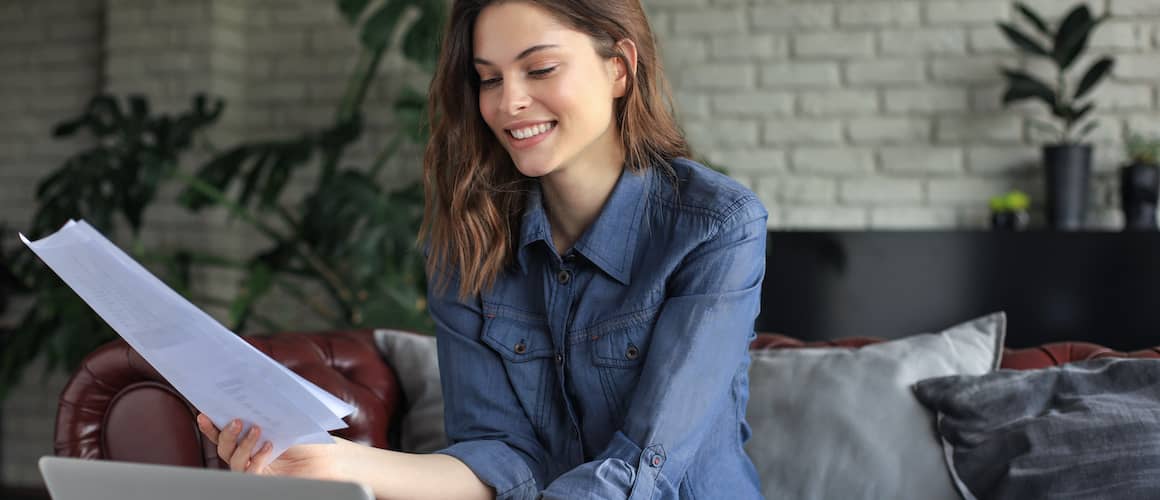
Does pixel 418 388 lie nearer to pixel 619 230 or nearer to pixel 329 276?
pixel 619 230

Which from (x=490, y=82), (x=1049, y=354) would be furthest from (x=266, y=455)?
(x=1049, y=354)

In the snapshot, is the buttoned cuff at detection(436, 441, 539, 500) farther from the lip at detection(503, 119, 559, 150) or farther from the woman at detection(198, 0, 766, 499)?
the lip at detection(503, 119, 559, 150)

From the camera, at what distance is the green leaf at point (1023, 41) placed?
3.30 meters

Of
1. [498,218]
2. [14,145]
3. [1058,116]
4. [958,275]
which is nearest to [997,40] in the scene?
[1058,116]

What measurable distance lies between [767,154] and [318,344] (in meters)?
2.16

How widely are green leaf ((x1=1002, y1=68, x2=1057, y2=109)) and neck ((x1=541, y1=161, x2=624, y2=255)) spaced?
2.19 meters

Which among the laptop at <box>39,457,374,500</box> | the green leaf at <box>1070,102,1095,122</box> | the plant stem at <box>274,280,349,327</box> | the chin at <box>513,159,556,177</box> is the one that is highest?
the chin at <box>513,159,556,177</box>

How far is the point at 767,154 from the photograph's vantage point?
3.74 metres

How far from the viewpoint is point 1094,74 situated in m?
3.23

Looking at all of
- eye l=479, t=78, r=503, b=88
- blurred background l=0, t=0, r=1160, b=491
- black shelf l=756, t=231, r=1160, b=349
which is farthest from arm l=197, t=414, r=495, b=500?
black shelf l=756, t=231, r=1160, b=349

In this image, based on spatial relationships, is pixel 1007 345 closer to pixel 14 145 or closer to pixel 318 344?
pixel 318 344

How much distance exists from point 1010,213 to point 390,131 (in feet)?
7.14

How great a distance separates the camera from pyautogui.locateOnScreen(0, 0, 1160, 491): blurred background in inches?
131

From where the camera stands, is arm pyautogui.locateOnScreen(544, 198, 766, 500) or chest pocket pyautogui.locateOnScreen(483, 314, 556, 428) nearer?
arm pyautogui.locateOnScreen(544, 198, 766, 500)
